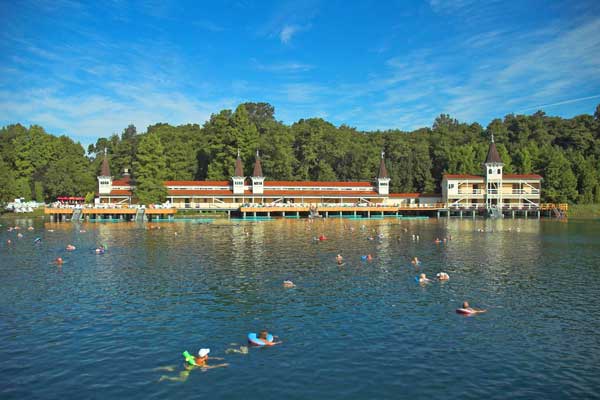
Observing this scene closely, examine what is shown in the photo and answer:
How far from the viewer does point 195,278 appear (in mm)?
28812

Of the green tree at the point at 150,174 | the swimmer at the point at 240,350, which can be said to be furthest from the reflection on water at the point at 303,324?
the green tree at the point at 150,174

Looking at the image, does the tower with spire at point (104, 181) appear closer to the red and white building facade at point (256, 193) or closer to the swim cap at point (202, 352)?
the red and white building facade at point (256, 193)

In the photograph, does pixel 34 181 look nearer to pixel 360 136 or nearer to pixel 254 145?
pixel 254 145

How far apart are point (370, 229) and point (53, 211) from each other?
47594 millimetres

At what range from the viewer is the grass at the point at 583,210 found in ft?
281

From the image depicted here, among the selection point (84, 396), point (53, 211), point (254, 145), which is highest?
point (254, 145)

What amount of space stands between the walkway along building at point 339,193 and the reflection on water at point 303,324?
4526cm

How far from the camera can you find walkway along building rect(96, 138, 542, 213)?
272 ft

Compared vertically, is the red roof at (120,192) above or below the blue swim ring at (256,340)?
above

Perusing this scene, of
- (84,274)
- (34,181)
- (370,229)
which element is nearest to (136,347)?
(84,274)

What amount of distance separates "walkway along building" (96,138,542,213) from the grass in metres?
6.62

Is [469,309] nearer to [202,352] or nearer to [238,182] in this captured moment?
[202,352]

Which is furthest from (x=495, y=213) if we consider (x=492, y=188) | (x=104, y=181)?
(x=104, y=181)

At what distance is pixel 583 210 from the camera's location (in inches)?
3418
